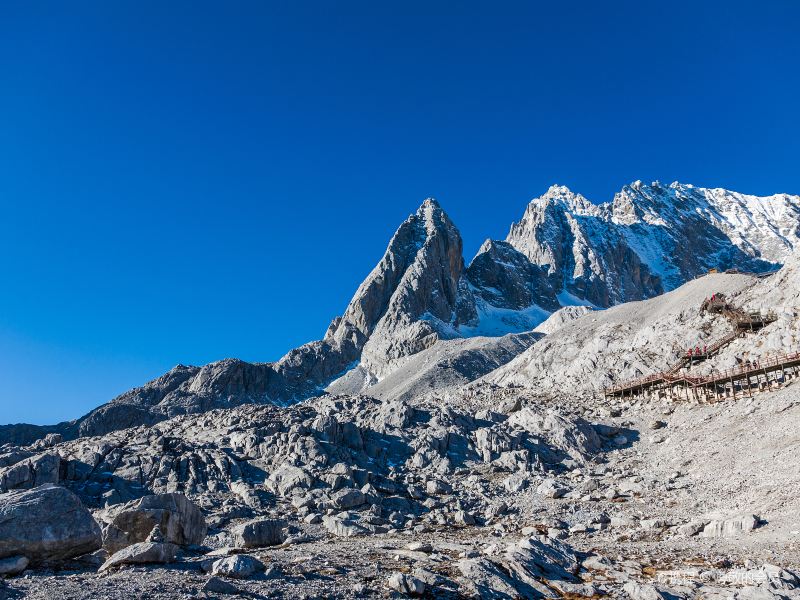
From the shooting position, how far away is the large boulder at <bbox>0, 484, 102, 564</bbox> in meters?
15.7

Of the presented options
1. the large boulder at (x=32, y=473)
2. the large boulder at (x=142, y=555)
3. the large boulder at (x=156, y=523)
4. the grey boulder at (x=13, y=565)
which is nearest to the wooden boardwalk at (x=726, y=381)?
the large boulder at (x=156, y=523)

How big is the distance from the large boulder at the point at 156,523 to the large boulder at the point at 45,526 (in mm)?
2341

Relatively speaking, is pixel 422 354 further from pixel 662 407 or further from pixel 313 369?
pixel 662 407

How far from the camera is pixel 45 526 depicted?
16.2 m

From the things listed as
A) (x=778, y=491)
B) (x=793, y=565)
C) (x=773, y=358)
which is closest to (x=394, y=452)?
(x=778, y=491)

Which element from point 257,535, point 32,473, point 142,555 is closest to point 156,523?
point 142,555

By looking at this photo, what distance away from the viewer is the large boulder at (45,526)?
15.7m

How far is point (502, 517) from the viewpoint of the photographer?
33.3m

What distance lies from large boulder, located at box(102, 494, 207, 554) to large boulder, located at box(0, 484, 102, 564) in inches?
92.2

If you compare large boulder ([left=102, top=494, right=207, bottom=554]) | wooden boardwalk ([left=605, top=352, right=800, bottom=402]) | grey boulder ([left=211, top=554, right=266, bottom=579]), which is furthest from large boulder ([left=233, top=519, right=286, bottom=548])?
wooden boardwalk ([left=605, top=352, right=800, bottom=402])

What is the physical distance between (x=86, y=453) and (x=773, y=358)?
61972mm

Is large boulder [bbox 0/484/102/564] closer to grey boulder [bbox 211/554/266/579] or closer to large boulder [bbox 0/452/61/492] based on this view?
grey boulder [bbox 211/554/266/579]

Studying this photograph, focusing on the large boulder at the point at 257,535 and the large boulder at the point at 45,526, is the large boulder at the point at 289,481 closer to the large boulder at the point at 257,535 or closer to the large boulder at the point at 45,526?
the large boulder at the point at 257,535

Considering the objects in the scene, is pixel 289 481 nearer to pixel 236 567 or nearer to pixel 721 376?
pixel 236 567
